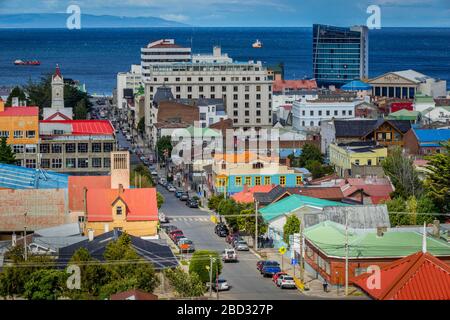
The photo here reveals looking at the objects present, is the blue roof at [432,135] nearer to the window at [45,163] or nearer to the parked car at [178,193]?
the parked car at [178,193]

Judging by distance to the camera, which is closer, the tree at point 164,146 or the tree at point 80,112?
the tree at point 164,146

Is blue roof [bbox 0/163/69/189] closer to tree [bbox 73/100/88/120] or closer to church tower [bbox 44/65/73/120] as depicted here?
church tower [bbox 44/65/73/120]

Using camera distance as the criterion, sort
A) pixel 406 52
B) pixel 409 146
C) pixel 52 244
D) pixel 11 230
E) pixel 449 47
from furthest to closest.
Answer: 1. pixel 449 47
2. pixel 406 52
3. pixel 409 146
4. pixel 11 230
5. pixel 52 244

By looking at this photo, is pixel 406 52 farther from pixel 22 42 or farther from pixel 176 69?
pixel 176 69

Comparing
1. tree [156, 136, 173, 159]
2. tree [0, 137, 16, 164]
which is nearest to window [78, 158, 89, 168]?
tree [0, 137, 16, 164]

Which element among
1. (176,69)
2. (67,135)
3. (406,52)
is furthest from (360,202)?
(406,52)

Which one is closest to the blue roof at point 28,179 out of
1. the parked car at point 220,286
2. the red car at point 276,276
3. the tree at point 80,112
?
the red car at point 276,276
